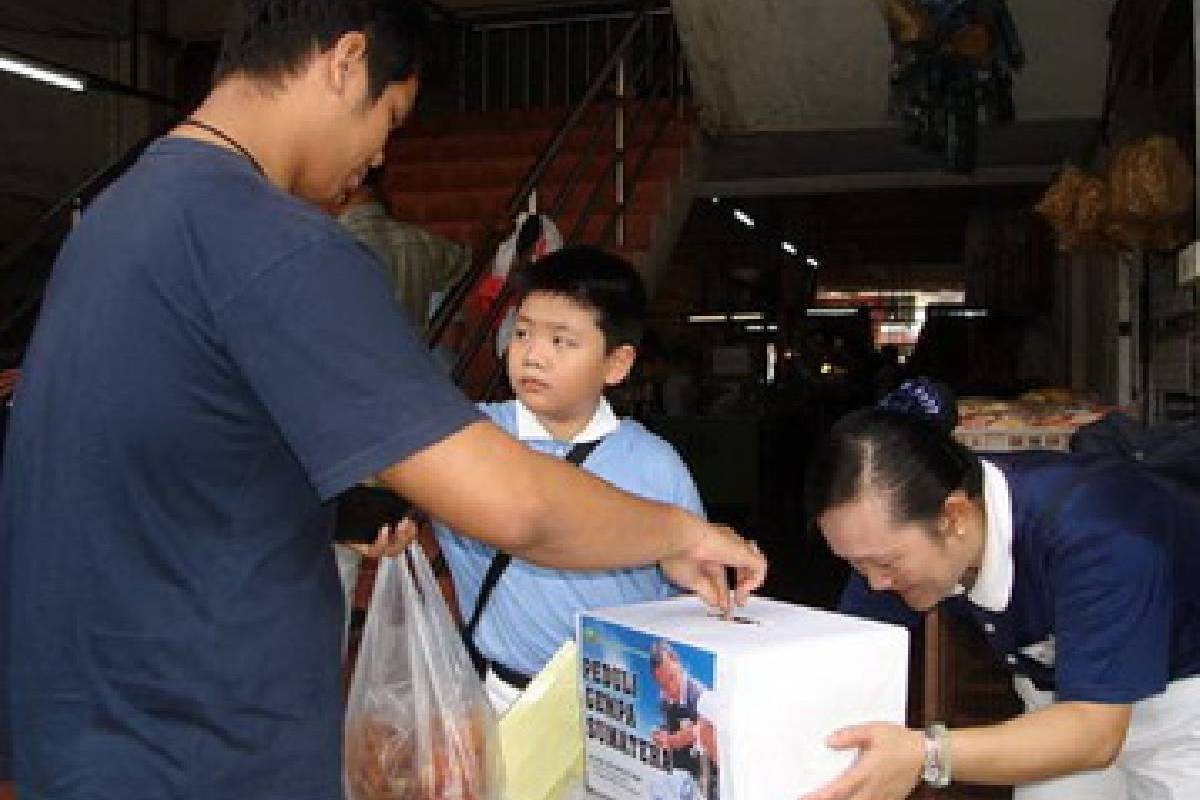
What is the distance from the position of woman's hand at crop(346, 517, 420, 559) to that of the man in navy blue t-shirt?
1.70 ft

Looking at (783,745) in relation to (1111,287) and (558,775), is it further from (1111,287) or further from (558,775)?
(1111,287)

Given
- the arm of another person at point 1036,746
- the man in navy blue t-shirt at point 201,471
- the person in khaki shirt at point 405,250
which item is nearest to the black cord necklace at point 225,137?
the man in navy blue t-shirt at point 201,471

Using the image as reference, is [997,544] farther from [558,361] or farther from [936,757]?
[558,361]

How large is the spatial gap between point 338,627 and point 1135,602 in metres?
1.04

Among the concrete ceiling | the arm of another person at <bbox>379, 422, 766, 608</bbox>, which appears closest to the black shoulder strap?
the arm of another person at <bbox>379, 422, 766, 608</bbox>

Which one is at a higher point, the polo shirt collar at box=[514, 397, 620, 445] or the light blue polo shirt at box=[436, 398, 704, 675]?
the polo shirt collar at box=[514, 397, 620, 445]

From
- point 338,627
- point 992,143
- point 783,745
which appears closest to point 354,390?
point 338,627

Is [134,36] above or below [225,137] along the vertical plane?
above

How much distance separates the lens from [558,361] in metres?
2.20

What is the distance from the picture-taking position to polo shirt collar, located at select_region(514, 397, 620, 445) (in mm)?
2188

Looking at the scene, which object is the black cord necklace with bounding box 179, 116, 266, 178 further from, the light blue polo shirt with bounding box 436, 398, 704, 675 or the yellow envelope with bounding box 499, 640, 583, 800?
the light blue polo shirt with bounding box 436, 398, 704, 675

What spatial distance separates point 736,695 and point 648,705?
0.60 ft

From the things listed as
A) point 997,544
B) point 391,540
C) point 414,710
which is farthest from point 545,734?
point 997,544

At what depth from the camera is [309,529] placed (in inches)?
45.7
